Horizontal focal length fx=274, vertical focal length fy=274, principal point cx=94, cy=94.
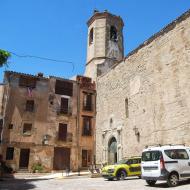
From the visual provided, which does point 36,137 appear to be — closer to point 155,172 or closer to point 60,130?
point 60,130

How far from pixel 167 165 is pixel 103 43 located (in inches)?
743

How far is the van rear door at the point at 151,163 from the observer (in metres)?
10.4

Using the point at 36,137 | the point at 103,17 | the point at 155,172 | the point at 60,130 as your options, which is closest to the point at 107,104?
the point at 60,130

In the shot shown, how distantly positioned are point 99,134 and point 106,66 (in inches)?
272

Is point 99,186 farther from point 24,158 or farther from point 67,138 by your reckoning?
point 67,138

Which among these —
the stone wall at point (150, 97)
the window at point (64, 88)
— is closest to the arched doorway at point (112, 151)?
the stone wall at point (150, 97)

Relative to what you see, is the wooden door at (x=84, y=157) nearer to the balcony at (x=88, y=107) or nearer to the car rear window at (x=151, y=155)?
the balcony at (x=88, y=107)

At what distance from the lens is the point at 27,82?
77.6 ft

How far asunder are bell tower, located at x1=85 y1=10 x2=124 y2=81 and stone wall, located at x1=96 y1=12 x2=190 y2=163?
3.21 meters

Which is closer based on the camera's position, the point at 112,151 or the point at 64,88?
the point at 112,151

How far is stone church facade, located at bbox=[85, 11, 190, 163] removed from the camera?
1608cm

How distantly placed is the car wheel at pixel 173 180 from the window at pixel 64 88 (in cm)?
1588

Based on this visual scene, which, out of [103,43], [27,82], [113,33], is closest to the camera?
[27,82]

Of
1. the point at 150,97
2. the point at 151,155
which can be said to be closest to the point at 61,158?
the point at 150,97
